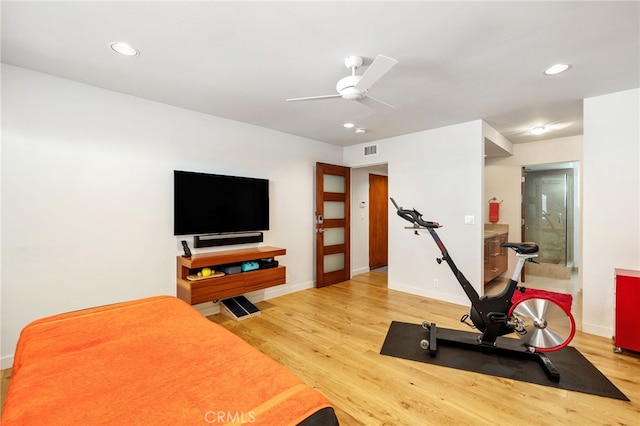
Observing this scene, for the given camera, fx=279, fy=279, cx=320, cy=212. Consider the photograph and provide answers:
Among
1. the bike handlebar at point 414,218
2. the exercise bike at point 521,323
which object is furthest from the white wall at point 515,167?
the bike handlebar at point 414,218

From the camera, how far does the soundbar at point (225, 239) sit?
3406 mm

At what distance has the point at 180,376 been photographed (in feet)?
3.70

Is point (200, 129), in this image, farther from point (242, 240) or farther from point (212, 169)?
point (242, 240)

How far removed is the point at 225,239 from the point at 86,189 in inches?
58.8

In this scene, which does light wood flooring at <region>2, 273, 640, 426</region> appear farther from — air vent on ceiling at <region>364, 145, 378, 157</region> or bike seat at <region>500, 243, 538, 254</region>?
air vent on ceiling at <region>364, 145, 378, 157</region>

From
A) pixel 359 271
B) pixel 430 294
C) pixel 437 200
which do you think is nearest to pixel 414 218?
pixel 437 200

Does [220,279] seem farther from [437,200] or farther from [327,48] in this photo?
[437,200]

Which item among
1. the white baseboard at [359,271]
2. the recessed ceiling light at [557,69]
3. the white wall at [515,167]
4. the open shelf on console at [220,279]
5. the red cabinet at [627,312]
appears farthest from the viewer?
the white baseboard at [359,271]

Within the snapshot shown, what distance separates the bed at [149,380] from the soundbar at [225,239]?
5.96 feet

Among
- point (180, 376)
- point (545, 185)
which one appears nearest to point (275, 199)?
point (180, 376)

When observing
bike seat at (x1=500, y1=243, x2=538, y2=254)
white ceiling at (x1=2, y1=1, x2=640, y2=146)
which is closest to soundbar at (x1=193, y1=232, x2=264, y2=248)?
white ceiling at (x1=2, y1=1, x2=640, y2=146)

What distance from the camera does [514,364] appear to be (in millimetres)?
2361

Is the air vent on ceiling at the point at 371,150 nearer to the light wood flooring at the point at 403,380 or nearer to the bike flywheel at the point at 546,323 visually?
the light wood flooring at the point at 403,380

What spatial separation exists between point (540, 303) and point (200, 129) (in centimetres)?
394
